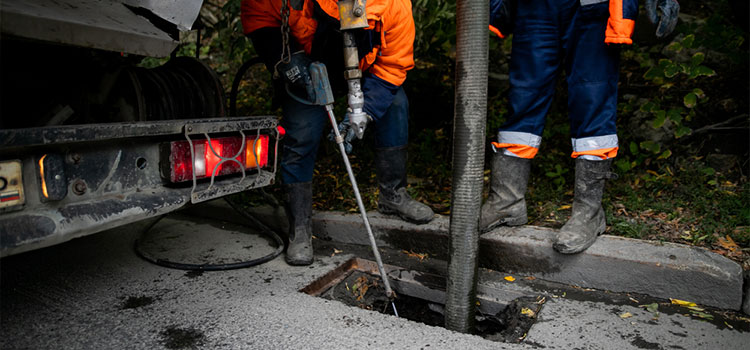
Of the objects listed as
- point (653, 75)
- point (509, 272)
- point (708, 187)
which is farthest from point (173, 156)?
point (708, 187)

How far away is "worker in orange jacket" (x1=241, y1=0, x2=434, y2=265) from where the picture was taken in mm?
2359

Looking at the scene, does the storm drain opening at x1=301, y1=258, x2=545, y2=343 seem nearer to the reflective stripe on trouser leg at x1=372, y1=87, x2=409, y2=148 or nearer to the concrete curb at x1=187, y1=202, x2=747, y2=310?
the concrete curb at x1=187, y1=202, x2=747, y2=310

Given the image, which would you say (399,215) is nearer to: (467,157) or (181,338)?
(467,157)

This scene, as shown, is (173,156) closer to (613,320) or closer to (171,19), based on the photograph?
(171,19)

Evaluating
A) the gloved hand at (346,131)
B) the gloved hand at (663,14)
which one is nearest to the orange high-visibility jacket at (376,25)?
the gloved hand at (346,131)

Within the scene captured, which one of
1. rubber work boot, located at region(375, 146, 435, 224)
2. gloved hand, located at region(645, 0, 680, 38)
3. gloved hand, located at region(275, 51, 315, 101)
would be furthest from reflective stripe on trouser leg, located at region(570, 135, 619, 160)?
gloved hand, located at region(275, 51, 315, 101)

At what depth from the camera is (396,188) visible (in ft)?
9.67

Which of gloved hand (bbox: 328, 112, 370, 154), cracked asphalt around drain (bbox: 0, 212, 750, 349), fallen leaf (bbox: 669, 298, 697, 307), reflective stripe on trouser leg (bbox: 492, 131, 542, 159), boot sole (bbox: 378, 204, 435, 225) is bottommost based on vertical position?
fallen leaf (bbox: 669, 298, 697, 307)

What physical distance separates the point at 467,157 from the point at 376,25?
904 mm

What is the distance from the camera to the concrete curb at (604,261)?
206 cm

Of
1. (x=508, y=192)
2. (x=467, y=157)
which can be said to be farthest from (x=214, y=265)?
(x=508, y=192)

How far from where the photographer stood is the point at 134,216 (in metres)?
1.77

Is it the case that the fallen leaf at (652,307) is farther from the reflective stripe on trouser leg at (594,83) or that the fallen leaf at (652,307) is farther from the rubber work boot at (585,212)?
the reflective stripe on trouser leg at (594,83)

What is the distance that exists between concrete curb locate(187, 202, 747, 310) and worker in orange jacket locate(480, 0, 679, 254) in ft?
0.33
